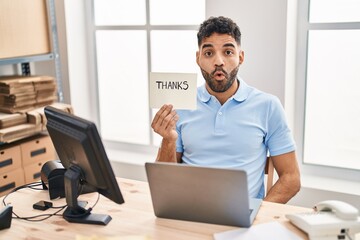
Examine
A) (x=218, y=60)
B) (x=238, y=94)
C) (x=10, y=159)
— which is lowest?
(x=10, y=159)

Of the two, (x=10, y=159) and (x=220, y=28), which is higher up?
(x=220, y=28)

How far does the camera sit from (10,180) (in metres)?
2.72

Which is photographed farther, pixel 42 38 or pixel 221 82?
pixel 42 38

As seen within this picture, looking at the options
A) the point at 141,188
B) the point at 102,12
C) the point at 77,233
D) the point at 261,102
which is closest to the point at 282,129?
the point at 261,102

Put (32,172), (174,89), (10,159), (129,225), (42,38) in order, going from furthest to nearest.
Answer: (42,38)
(32,172)
(10,159)
(174,89)
(129,225)

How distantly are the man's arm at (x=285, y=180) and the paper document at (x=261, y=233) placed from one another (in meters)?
0.52

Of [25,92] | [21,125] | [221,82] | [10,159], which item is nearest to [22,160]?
[10,159]

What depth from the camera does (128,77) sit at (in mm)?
3248

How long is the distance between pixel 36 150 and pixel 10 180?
25 centimetres

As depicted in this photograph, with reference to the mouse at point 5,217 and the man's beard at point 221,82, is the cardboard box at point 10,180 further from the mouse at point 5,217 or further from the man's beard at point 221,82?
the man's beard at point 221,82

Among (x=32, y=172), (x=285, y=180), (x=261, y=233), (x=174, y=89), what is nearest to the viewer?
(x=261, y=233)

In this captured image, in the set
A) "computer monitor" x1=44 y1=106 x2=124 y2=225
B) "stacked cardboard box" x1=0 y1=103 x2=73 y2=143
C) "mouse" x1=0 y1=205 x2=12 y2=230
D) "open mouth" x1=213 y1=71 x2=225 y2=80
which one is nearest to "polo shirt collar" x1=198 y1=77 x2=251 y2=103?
"open mouth" x1=213 y1=71 x2=225 y2=80

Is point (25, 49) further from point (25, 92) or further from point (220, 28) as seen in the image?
point (220, 28)

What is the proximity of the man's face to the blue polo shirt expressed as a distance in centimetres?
10
